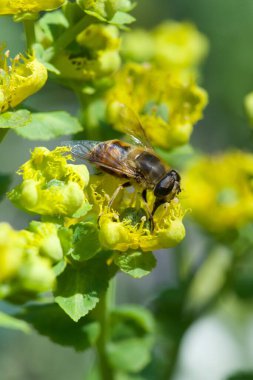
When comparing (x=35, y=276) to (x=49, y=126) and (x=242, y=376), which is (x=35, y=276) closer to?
(x=49, y=126)

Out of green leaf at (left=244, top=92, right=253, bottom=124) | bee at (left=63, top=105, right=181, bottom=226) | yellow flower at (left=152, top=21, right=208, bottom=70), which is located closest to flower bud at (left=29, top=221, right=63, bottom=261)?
bee at (left=63, top=105, right=181, bottom=226)

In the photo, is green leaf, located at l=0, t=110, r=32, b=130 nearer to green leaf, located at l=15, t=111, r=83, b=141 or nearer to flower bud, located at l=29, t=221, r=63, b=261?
green leaf, located at l=15, t=111, r=83, b=141

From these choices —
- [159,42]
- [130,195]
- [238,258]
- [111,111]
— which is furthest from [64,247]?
[159,42]

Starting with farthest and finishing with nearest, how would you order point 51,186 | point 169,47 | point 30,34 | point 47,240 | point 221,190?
point 169,47
point 221,190
point 30,34
point 51,186
point 47,240

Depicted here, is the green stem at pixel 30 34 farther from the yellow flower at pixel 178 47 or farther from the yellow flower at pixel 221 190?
the yellow flower at pixel 178 47

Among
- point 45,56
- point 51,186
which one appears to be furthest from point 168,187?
point 45,56

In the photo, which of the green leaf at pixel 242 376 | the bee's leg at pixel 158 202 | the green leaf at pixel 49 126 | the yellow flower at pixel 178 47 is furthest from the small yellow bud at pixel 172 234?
the yellow flower at pixel 178 47

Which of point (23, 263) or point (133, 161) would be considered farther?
point (133, 161)
